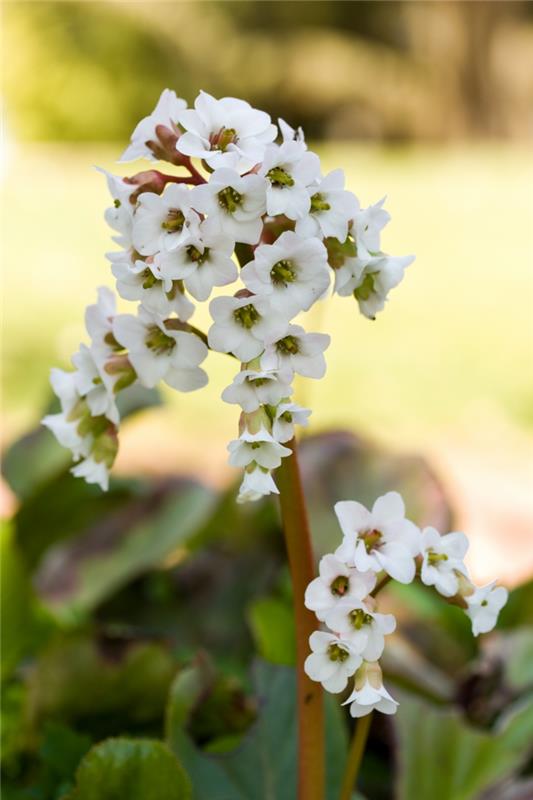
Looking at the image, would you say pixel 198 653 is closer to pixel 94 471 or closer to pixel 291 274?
pixel 94 471

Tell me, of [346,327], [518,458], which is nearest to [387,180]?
[346,327]

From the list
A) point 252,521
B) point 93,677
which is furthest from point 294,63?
point 93,677

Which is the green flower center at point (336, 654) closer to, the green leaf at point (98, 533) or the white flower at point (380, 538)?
the white flower at point (380, 538)

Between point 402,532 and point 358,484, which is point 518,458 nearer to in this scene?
point 358,484

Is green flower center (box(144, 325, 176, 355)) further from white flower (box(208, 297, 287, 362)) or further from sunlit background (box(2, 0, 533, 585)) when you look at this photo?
sunlit background (box(2, 0, 533, 585))

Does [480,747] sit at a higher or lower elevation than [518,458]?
lower
